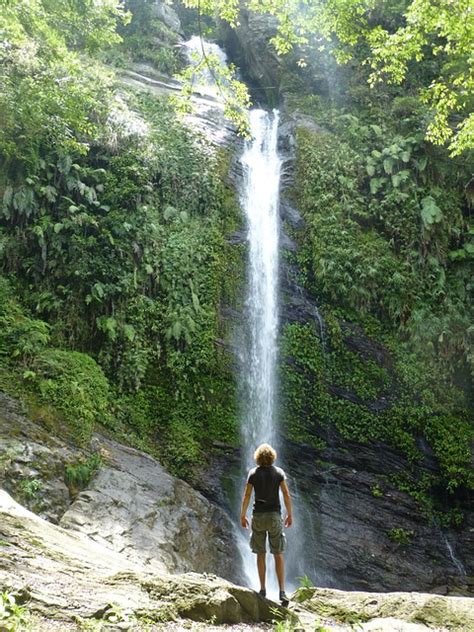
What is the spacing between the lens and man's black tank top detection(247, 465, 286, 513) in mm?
4945

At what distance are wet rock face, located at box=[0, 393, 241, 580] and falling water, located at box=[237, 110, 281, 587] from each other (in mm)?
1203

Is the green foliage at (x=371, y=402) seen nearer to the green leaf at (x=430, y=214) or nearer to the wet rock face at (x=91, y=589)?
the green leaf at (x=430, y=214)

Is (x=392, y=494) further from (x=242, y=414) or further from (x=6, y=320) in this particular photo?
(x=6, y=320)

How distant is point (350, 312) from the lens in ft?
39.8

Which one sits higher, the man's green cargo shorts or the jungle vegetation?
the jungle vegetation

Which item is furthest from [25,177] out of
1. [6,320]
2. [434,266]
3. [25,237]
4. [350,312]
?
[434,266]

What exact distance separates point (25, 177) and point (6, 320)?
3812 millimetres

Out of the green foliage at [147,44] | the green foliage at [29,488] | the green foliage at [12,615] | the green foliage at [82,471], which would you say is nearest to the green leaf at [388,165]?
the green foliage at [147,44]

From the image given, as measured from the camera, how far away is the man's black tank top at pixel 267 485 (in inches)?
195

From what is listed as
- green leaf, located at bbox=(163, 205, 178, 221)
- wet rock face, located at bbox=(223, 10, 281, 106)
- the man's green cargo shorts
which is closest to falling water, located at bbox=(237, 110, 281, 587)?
green leaf, located at bbox=(163, 205, 178, 221)

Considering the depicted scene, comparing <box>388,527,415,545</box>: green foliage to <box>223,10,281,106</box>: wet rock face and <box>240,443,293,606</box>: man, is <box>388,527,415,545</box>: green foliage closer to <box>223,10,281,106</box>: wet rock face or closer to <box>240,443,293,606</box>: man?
<box>240,443,293,606</box>: man

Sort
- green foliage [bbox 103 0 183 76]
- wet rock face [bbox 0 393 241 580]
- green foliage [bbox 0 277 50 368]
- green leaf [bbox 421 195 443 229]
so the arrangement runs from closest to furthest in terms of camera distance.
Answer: wet rock face [bbox 0 393 241 580] < green foliage [bbox 0 277 50 368] < green leaf [bbox 421 195 443 229] < green foliage [bbox 103 0 183 76]

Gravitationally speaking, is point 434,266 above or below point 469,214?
below

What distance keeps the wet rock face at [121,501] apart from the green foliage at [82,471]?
0.06m
